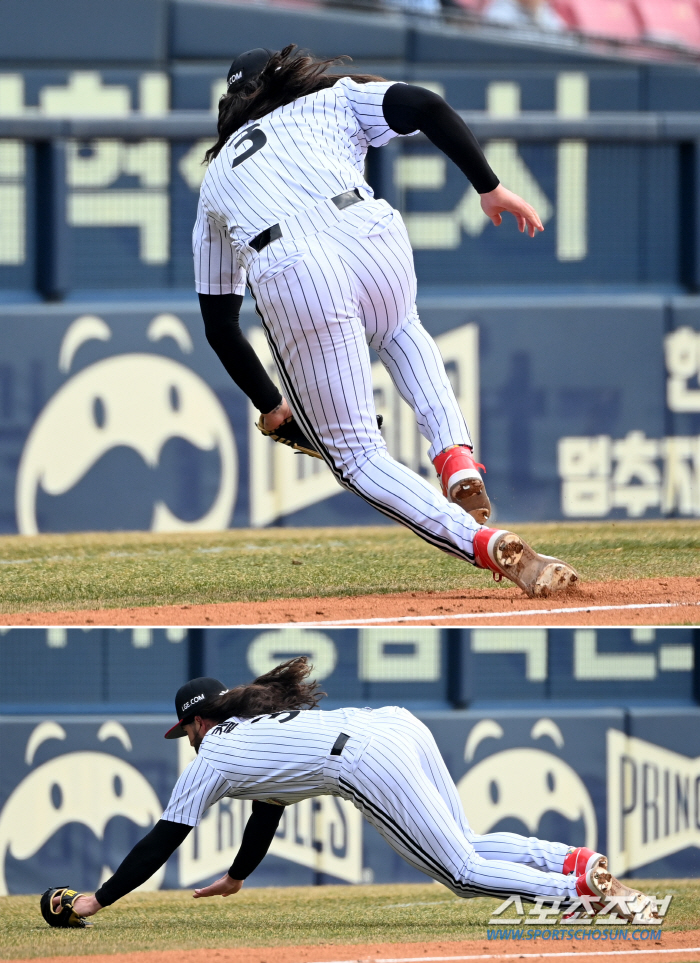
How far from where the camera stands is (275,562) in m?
5.65

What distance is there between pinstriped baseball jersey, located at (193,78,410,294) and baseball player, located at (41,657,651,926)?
1.67m

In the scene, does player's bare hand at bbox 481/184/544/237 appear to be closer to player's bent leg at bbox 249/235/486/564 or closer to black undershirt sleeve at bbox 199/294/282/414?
player's bent leg at bbox 249/235/486/564

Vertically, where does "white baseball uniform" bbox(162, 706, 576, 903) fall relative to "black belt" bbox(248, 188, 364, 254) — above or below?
below

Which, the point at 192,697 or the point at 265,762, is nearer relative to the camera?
the point at 265,762

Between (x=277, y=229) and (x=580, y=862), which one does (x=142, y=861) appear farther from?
(x=277, y=229)

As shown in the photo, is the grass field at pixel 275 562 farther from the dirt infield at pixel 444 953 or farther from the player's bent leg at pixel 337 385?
the dirt infield at pixel 444 953

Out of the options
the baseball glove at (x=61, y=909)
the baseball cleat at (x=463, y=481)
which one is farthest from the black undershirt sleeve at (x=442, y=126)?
the baseball glove at (x=61, y=909)

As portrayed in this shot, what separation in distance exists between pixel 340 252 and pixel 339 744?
5.40 feet

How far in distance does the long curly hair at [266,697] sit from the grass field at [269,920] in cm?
93

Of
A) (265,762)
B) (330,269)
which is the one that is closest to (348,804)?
(265,762)

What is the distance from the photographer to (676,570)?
17.0 ft

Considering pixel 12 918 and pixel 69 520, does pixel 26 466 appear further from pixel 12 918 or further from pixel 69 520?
pixel 12 918

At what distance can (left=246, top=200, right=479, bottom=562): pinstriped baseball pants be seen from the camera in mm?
3945

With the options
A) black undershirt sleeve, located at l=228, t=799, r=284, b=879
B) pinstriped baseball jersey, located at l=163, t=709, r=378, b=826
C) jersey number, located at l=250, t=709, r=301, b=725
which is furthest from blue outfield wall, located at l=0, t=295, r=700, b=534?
pinstriped baseball jersey, located at l=163, t=709, r=378, b=826
